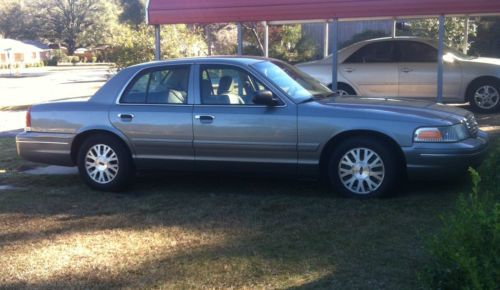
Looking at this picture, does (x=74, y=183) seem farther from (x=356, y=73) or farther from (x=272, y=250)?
(x=356, y=73)

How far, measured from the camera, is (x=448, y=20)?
1919 centimetres

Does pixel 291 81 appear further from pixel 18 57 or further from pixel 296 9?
pixel 18 57

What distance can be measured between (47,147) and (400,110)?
13.0 feet

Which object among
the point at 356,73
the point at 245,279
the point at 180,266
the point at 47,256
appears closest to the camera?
the point at 245,279

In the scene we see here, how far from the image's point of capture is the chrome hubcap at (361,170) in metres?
6.18

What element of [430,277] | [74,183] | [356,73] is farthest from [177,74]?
[356,73]

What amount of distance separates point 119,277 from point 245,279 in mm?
907

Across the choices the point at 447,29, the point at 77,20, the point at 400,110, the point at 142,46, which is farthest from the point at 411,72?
the point at 77,20

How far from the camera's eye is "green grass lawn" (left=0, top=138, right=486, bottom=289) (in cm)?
438

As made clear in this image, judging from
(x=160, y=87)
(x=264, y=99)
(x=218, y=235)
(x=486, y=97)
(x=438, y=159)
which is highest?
(x=160, y=87)

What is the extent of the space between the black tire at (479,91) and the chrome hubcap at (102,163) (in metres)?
7.67

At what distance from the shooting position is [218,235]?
17.4 feet

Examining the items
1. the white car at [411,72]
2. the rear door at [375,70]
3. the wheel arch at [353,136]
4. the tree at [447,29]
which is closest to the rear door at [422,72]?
the white car at [411,72]

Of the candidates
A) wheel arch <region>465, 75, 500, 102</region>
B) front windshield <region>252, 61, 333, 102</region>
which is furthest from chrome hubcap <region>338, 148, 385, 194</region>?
wheel arch <region>465, 75, 500, 102</region>
